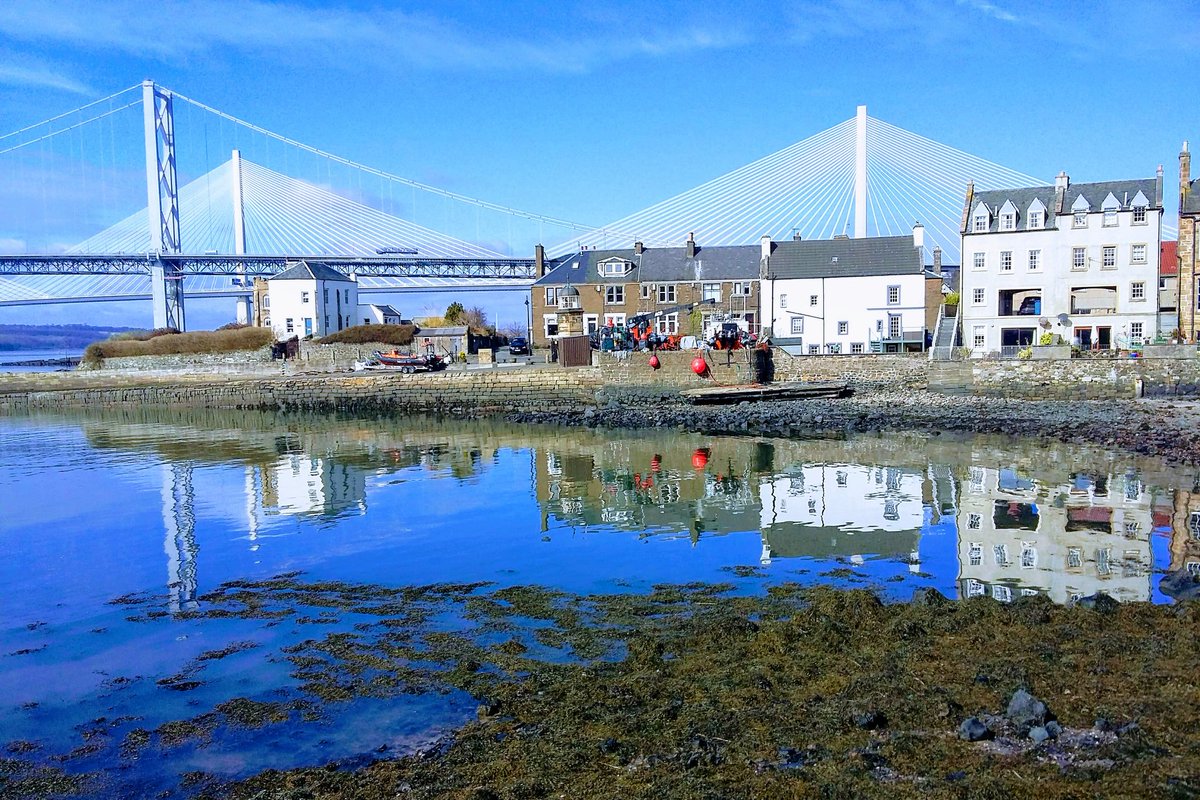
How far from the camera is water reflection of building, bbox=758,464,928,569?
14.2 m

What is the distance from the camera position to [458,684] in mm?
8453

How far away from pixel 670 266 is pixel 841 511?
44.3 metres

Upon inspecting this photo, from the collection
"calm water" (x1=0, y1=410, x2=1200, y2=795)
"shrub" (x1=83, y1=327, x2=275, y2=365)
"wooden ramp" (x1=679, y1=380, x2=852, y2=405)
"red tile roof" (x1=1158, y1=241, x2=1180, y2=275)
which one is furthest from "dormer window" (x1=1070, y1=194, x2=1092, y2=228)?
"shrub" (x1=83, y1=327, x2=275, y2=365)

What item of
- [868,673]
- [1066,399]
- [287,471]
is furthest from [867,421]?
[868,673]

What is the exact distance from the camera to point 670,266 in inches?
2368

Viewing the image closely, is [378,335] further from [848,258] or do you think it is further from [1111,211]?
[1111,211]

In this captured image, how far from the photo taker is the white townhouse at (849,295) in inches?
1912

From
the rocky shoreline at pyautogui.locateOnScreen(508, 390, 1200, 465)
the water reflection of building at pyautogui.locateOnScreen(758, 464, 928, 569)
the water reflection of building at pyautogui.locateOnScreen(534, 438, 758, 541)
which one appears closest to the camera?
the water reflection of building at pyautogui.locateOnScreen(758, 464, 928, 569)

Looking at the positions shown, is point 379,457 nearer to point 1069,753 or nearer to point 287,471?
point 287,471

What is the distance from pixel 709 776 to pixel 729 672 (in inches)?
82.6

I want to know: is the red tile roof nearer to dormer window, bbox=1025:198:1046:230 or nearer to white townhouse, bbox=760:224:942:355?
dormer window, bbox=1025:198:1046:230

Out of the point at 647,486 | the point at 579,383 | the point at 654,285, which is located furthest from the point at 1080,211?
the point at 647,486


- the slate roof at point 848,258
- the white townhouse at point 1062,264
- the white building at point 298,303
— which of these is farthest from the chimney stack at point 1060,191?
the white building at point 298,303

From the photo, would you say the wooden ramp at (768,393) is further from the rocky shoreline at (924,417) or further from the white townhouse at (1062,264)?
the white townhouse at (1062,264)
